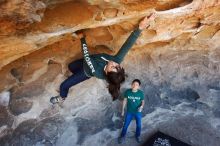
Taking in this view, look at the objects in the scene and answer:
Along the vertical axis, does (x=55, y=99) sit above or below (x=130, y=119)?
above

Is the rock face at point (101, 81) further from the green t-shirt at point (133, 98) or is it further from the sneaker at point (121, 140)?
the green t-shirt at point (133, 98)

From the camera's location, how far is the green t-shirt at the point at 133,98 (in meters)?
4.82

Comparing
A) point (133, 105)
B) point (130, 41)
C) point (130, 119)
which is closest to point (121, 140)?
point (130, 119)

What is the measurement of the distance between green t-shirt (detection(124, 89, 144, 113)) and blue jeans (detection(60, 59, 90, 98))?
70 centimetres

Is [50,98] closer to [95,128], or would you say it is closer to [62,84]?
[62,84]

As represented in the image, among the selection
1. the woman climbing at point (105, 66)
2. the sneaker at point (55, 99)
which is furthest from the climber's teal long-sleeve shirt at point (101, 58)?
the sneaker at point (55, 99)

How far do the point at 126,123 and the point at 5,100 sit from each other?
1646 mm

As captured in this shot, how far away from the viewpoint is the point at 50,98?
4.77 m

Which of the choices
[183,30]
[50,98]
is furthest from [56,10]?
[183,30]

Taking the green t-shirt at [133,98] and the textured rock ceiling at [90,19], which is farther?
the green t-shirt at [133,98]

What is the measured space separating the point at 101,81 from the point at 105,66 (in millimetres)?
1116

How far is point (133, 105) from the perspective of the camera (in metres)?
4.90

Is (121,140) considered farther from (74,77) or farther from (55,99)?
(74,77)

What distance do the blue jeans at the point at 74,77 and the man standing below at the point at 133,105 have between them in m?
0.71
